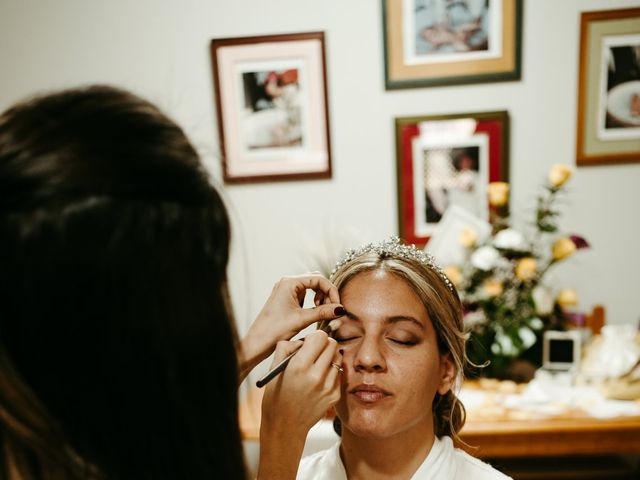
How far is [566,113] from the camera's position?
2.20 metres

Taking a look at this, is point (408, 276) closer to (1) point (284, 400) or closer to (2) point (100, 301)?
(1) point (284, 400)

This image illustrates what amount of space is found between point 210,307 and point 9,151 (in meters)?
0.26

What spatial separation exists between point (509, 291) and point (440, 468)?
3.48 feet

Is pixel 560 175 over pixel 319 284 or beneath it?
over

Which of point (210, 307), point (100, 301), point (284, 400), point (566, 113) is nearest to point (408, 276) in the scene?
point (284, 400)

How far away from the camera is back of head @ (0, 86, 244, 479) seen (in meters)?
0.48

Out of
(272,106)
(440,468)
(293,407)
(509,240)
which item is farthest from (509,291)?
(293,407)

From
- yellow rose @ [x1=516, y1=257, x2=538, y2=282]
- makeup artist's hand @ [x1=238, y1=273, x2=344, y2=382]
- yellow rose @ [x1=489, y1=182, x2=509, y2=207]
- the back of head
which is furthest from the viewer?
yellow rose @ [x1=489, y1=182, x2=509, y2=207]

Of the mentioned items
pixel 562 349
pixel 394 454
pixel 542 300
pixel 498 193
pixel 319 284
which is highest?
pixel 498 193

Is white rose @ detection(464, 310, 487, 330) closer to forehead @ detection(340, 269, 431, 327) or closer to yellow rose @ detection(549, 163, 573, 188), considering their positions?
yellow rose @ detection(549, 163, 573, 188)

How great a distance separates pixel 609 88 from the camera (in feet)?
7.09

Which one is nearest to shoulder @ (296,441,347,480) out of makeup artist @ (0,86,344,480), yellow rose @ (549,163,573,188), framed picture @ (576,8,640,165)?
makeup artist @ (0,86,344,480)

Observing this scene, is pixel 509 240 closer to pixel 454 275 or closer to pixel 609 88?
pixel 454 275

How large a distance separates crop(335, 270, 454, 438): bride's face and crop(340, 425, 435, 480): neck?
0.06 feet
